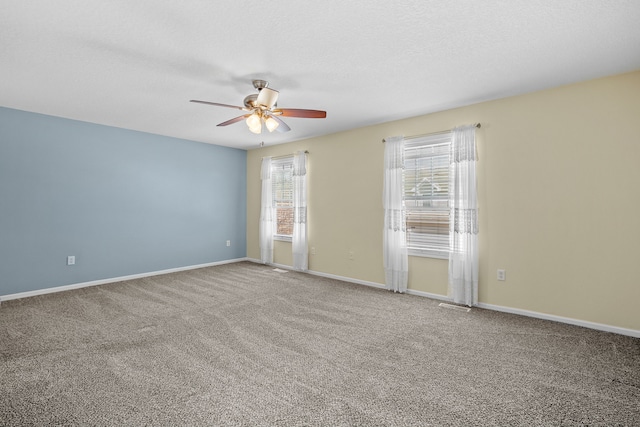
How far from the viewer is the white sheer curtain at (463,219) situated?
389cm

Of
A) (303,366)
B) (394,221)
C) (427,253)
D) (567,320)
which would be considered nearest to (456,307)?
(427,253)

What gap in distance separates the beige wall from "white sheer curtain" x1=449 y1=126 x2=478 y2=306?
0.12 meters

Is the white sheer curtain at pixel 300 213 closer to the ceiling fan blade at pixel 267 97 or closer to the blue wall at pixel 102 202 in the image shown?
the blue wall at pixel 102 202

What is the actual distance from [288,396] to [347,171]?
382 cm

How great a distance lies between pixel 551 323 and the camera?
3355 millimetres

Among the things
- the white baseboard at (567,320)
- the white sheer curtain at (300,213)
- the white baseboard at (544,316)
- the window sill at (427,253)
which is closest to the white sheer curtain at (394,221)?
the window sill at (427,253)

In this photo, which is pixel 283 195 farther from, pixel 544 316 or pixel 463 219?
pixel 544 316

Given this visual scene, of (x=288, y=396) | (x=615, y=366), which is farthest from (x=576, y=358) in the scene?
(x=288, y=396)

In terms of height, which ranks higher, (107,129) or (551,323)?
(107,129)

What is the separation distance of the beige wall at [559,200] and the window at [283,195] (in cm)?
256

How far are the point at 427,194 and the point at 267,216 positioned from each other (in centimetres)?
339

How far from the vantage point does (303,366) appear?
2.48 meters

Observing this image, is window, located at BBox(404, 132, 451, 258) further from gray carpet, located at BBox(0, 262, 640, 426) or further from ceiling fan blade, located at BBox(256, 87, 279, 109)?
ceiling fan blade, located at BBox(256, 87, 279, 109)

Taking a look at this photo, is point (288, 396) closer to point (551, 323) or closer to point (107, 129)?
point (551, 323)
